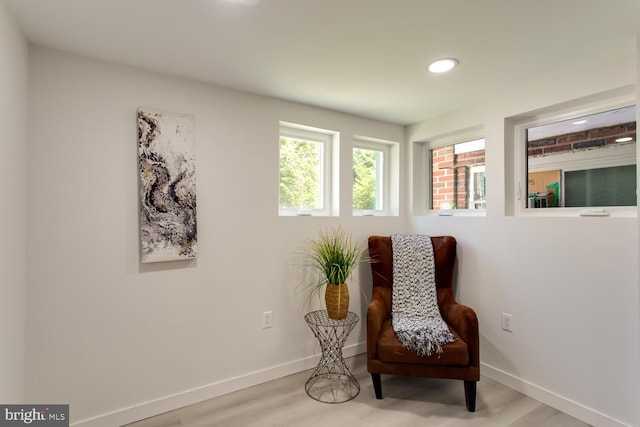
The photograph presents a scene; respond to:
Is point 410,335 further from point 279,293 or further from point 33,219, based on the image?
point 33,219

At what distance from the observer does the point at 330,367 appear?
107 inches

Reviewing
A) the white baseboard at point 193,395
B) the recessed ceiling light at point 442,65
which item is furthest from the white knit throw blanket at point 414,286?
the recessed ceiling light at point 442,65

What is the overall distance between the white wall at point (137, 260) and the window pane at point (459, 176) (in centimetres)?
140

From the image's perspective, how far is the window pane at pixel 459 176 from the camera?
287 cm

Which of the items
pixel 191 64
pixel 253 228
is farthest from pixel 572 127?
pixel 191 64

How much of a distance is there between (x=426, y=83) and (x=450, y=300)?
5.45ft

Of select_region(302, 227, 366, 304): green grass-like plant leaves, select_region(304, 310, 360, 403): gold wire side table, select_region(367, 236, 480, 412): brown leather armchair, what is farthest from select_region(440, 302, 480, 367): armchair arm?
select_region(302, 227, 366, 304): green grass-like plant leaves

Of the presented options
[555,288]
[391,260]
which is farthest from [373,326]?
[555,288]

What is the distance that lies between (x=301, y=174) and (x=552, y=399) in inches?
95.0

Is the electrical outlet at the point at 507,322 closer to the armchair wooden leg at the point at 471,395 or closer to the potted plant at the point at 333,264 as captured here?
the armchair wooden leg at the point at 471,395

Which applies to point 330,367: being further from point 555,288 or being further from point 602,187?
point 602,187

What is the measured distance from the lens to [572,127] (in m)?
2.27

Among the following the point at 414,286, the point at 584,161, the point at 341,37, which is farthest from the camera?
the point at 414,286

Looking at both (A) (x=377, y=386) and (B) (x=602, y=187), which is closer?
(B) (x=602, y=187)
